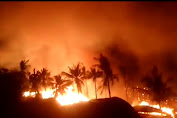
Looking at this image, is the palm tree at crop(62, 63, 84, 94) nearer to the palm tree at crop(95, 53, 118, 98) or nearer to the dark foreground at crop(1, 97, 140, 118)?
the palm tree at crop(95, 53, 118, 98)

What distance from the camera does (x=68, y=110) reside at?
2542 cm

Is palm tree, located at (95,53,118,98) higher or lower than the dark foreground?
higher

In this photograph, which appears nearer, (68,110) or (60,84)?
(68,110)

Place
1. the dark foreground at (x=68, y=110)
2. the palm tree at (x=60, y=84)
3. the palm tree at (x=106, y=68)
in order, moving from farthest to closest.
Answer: the palm tree at (x=60, y=84) < the palm tree at (x=106, y=68) < the dark foreground at (x=68, y=110)

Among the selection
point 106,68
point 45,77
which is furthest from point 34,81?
point 106,68

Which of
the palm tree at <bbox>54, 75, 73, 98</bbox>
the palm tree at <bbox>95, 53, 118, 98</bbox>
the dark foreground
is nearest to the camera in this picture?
the dark foreground

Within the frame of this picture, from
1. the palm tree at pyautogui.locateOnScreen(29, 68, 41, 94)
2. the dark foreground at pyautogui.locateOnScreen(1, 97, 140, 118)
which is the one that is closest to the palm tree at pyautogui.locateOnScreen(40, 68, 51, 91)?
the palm tree at pyautogui.locateOnScreen(29, 68, 41, 94)

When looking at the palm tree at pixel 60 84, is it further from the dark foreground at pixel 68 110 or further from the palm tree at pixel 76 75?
the dark foreground at pixel 68 110

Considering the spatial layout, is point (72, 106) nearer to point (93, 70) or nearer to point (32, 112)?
point (32, 112)

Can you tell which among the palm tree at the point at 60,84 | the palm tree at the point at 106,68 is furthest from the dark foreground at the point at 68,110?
the palm tree at the point at 60,84

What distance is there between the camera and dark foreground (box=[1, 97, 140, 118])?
24.3 m

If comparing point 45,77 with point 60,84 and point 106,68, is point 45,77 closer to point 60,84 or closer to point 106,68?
point 60,84

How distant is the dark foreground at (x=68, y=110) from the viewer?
24.3 meters

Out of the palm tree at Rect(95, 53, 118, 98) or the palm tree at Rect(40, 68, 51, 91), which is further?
the palm tree at Rect(40, 68, 51, 91)
